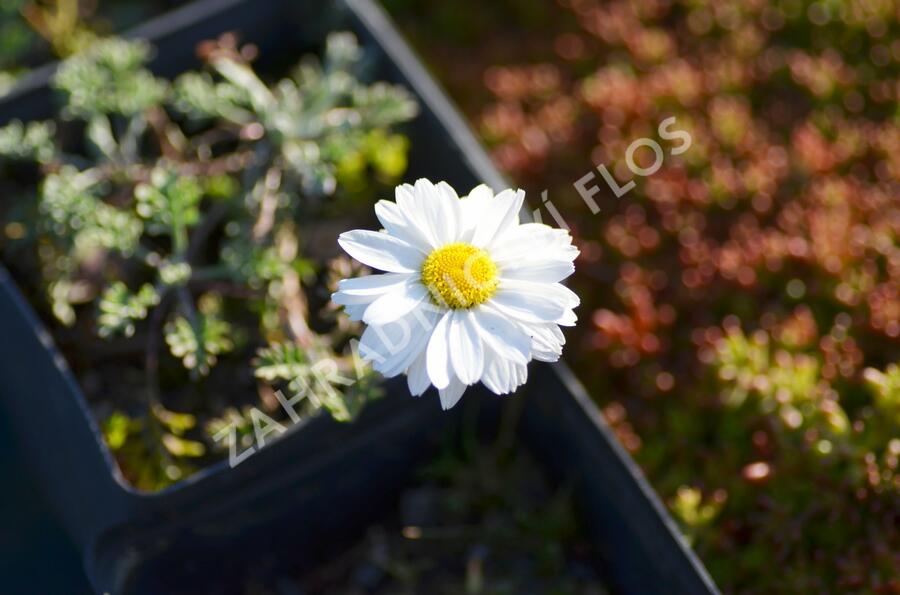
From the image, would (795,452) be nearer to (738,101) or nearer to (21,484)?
(738,101)

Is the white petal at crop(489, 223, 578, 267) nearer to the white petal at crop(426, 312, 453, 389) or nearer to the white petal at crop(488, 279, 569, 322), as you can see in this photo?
the white petal at crop(488, 279, 569, 322)

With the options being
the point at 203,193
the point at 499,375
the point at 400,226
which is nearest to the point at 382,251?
the point at 400,226

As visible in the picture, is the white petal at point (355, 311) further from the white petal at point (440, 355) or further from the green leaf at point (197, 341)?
the green leaf at point (197, 341)

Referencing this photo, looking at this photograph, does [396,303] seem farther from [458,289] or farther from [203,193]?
[203,193]

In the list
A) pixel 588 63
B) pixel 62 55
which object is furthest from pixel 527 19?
pixel 62 55

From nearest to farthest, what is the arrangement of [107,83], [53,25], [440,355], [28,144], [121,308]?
[440,355], [121,308], [28,144], [107,83], [53,25]

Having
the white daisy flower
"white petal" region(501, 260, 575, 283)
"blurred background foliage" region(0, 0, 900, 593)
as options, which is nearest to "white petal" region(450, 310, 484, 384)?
the white daisy flower
